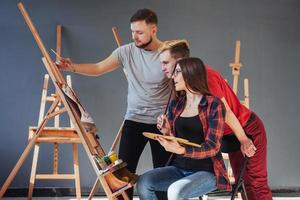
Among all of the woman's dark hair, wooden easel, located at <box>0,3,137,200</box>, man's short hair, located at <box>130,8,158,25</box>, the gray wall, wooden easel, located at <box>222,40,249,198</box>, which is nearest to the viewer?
the woman's dark hair

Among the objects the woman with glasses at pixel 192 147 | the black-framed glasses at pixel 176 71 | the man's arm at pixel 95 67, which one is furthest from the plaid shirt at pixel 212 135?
the man's arm at pixel 95 67

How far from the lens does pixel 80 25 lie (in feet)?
14.2

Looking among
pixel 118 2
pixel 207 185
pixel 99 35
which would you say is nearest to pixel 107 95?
pixel 99 35

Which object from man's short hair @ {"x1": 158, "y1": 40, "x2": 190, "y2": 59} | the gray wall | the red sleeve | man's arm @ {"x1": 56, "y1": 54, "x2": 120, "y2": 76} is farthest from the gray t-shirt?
the gray wall

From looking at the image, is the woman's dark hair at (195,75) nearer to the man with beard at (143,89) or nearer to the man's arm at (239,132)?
the man's arm at (239,132)

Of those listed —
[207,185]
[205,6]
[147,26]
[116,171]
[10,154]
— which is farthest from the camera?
[205,6]

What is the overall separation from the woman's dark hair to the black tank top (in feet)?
0.42

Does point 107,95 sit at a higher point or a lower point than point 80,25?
lower

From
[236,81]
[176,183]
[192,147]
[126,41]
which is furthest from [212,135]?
[126,41]

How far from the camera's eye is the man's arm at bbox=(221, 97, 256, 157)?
2158 millimetres

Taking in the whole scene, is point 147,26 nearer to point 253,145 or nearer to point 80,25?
point 253,145

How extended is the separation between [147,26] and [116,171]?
78 centimetres

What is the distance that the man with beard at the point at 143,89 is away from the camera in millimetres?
2555

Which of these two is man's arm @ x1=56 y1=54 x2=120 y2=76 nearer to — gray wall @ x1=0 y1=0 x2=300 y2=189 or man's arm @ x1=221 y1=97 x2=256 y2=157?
man's arm @ x1=221 y1=97 x2=256 y2=157
